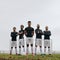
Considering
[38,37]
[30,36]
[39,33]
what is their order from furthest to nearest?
[38,37] < [39,33] < [30,36]

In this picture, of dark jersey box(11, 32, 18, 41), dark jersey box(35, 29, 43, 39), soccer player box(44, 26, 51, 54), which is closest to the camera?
dark jersey box(35, 29, 43, 39)

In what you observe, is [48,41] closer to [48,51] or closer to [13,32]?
[48,51]

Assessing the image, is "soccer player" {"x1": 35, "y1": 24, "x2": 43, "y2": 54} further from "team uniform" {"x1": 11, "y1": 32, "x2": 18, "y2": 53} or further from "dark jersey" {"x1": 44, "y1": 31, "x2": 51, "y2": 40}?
"team uniform" {"x1": 11, "y1": 32, "x2": 18, "y2": 53}

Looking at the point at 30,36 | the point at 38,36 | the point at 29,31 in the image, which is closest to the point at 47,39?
the point at 38,36

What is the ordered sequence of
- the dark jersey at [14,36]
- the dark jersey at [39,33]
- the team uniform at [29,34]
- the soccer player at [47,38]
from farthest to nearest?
the dark jersey at [14,36] < the soccer player at [47,38] < the dark jersey at [39,33] < the team uniform at [29,34]

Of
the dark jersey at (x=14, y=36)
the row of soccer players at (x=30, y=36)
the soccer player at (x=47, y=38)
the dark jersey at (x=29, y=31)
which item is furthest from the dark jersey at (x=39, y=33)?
the dark jersey at (x=14, y=36)

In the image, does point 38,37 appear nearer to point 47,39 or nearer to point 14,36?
point 47,39

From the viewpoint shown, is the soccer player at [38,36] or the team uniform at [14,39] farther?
the team uniform at [14,39]

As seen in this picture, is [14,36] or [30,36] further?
[14,36]

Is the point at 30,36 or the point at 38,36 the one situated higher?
the point at 38,36

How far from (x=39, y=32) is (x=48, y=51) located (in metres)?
2.18

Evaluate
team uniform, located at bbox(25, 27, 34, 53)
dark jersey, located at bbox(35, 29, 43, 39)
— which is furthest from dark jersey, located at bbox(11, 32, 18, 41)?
team uniform, located at bbox(25, 27, 34, 53)

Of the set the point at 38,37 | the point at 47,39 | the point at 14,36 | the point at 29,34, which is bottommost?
the point at 47,39

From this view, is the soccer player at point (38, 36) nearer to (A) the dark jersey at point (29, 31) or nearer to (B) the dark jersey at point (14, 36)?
(A) the dark jersey at point (29, 31)
